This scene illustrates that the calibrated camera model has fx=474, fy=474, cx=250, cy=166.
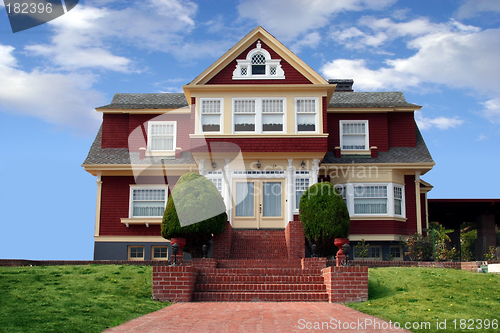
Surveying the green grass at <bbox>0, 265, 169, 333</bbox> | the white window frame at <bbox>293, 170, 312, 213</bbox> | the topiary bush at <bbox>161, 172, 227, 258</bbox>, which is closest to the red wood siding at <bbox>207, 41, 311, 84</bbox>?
the white window frame at <bbox>293, 170, 312, 213</bbox>

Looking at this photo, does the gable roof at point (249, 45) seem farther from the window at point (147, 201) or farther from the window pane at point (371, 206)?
the window pane at point (371, 206)

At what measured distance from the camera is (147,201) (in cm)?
2020

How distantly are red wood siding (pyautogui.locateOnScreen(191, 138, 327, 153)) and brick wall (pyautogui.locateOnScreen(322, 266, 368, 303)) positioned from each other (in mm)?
7685

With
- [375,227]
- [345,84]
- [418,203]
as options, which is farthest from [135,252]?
[345,84]

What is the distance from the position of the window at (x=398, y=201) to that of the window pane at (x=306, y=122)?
15.3ft

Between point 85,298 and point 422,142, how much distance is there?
16504 millimetres

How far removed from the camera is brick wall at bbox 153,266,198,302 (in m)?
10.8

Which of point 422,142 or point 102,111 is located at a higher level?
point 102,111

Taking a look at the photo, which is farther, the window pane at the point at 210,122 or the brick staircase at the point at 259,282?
the window pane at the point at 210,122

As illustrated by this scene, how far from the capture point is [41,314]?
7.90m

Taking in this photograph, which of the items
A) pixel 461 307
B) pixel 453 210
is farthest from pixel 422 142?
pixel 461 307

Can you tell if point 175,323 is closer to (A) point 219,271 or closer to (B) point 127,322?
(B) point 127,322

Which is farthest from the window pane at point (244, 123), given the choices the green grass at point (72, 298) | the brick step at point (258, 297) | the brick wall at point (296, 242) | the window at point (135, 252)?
the brick step at point (258, 297)

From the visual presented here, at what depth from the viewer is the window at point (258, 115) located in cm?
1872
